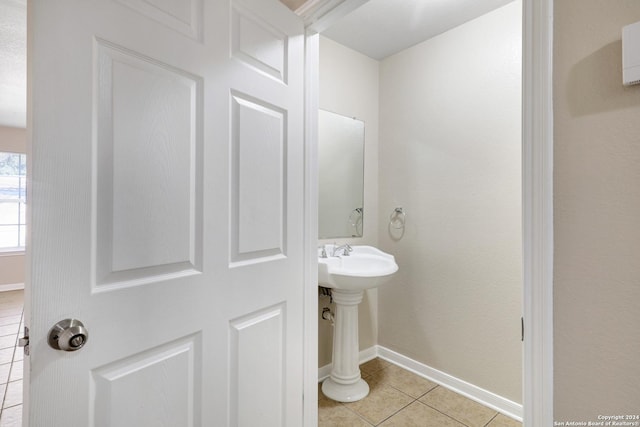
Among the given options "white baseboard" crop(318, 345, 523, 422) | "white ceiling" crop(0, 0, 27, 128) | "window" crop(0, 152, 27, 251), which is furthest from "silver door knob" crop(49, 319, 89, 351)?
"window" crop(0, 152, 27, 251)

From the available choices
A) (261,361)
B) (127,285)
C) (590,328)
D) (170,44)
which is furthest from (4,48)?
(590,328)

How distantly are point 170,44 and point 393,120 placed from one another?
186 centimetres

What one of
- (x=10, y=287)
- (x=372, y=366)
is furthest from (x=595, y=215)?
(x=10, y=287)

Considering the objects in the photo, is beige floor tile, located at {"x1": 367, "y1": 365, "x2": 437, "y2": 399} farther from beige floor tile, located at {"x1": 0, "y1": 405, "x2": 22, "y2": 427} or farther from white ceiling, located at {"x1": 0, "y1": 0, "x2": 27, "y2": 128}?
white ceiling, located at {"x1": 0, "y1": 0, "x2": 27, "y2": 128}

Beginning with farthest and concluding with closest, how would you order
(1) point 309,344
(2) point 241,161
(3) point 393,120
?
1. (3) point 393,120
2. (1) point 309,344
3. (2) point 241,161

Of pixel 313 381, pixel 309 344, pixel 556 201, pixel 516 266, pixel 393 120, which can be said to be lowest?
pixel 313 381

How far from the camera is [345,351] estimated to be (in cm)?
193

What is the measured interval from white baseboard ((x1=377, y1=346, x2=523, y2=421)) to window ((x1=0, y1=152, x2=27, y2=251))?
6.00 metres

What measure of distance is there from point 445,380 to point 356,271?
1.06 m

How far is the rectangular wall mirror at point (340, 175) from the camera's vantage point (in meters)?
2.12

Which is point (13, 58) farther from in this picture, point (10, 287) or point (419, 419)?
point (419, 419)

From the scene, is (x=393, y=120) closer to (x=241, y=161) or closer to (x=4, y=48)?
(x=241, y=161)

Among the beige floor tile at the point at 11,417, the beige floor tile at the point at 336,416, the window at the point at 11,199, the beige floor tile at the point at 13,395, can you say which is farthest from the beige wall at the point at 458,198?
the window at the point at 11,199

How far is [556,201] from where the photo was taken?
2.23 feet
